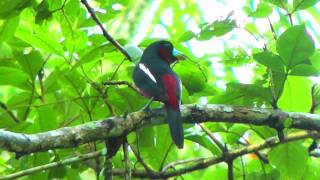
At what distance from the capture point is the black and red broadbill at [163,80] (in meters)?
2.37

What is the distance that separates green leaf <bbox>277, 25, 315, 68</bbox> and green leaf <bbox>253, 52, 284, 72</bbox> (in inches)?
0.9

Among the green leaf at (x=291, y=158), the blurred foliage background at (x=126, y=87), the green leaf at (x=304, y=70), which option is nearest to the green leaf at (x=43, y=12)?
the blurred foliage background at (x=126, y=87)

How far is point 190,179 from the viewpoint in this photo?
2859 millimetres

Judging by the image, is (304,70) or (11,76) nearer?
(304,70)

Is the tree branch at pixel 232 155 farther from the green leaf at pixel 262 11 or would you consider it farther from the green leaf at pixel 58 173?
the green leaf at pixel 262 11

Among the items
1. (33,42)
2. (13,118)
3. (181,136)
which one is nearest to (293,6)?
(181,136)

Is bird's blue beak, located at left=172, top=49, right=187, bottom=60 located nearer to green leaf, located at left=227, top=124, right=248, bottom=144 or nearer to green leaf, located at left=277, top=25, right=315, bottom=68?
green leaf, located at left=227, top=124, right=248, bottom=144

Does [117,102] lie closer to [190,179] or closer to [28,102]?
[28,102]

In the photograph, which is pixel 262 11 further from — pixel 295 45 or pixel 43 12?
pixel 43 12

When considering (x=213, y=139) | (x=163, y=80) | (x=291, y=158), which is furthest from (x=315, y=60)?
(x=163, y=80)

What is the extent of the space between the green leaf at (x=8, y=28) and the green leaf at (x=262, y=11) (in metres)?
0.98

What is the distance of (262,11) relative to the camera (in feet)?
Result: 8.16

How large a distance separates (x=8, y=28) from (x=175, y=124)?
82 centimetres

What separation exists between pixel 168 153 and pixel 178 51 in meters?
0.45
